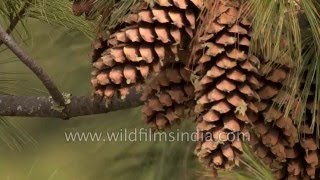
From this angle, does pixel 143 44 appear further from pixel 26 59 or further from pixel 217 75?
pixel 26 59

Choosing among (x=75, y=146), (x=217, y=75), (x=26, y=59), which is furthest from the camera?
(x=75, y=146)

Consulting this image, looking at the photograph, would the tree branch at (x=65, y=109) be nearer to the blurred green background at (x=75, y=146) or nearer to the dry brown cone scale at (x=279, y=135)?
the dry brown cone scale at (x=279, y=135)

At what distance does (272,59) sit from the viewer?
24.0 inches

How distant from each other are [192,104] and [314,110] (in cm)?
11

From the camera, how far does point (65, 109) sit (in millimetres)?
985

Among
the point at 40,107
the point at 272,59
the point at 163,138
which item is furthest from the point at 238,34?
the point at 163,138

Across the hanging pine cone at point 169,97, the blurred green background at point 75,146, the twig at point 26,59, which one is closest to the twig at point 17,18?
the twig at point 26,59

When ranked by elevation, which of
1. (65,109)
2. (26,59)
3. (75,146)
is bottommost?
(75,146)

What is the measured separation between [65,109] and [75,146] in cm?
98

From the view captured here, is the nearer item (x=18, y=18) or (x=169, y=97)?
(x=169, y=97)

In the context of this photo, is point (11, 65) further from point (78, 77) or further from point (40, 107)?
point (40, 107)

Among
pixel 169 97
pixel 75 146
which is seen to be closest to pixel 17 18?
pixel 169 97

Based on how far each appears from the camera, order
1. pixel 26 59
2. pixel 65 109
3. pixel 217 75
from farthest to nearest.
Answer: pixel 65 109
pixel 26 59
pixel 217 75

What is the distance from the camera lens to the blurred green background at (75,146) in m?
1.62
